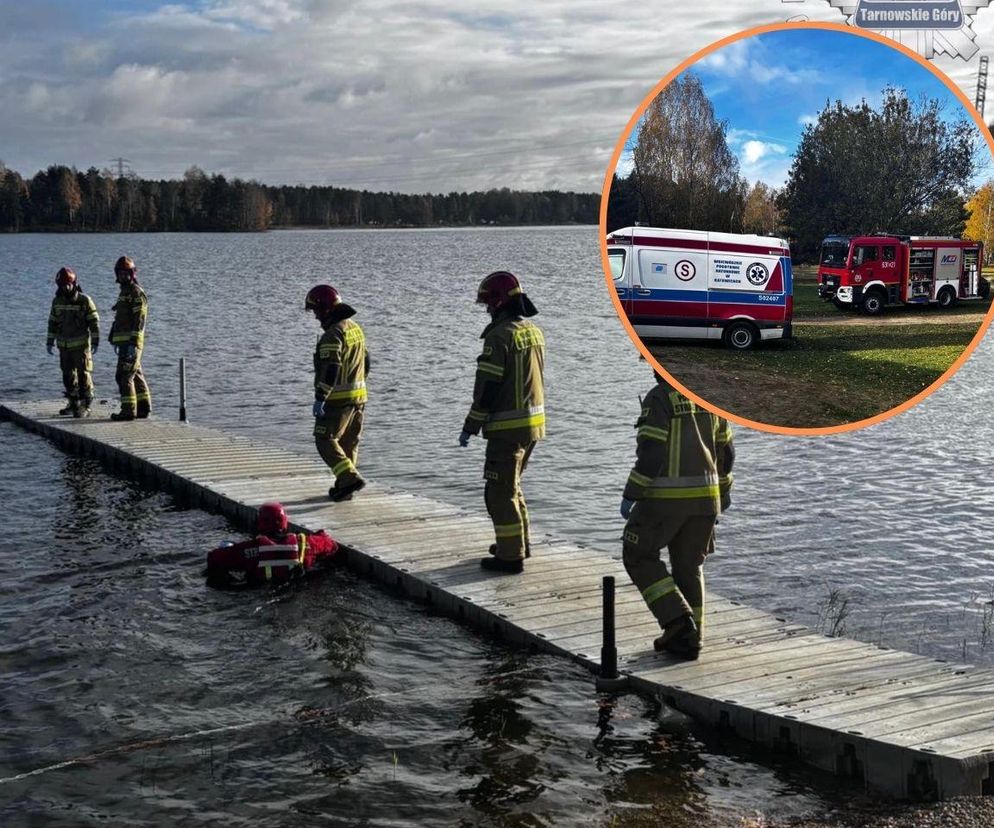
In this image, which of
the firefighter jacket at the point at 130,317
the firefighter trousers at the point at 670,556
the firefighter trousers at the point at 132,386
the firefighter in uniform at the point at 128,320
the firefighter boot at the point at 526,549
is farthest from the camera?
the firefighter trousers at the point at 132,386

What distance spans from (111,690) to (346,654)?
6.11ft

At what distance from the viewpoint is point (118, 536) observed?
13.9 m

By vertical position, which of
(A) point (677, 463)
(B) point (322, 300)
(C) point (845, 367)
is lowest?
(A) point (677, 463)

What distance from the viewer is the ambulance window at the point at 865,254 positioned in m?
2.41

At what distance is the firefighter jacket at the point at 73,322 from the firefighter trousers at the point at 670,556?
13.7 metres

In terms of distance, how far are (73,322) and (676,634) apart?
14.3 metres

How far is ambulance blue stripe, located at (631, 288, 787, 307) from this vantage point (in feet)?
7.93

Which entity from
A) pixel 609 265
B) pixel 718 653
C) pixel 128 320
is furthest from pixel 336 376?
pixel 609 265

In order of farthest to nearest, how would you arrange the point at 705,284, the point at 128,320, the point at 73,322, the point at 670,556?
the point at 73,322 → the point at 128,320 → the point at 670,556 → the point at 705,284

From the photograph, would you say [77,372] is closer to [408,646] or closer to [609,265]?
[408,646]

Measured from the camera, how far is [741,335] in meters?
2.46

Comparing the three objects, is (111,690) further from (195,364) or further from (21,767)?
(195,364)

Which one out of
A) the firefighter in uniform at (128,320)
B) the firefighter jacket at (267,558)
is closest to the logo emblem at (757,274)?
the firefighter jacket at (267,558)

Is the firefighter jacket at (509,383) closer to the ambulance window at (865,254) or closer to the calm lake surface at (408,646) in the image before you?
the calm lake surface at (408,646)
